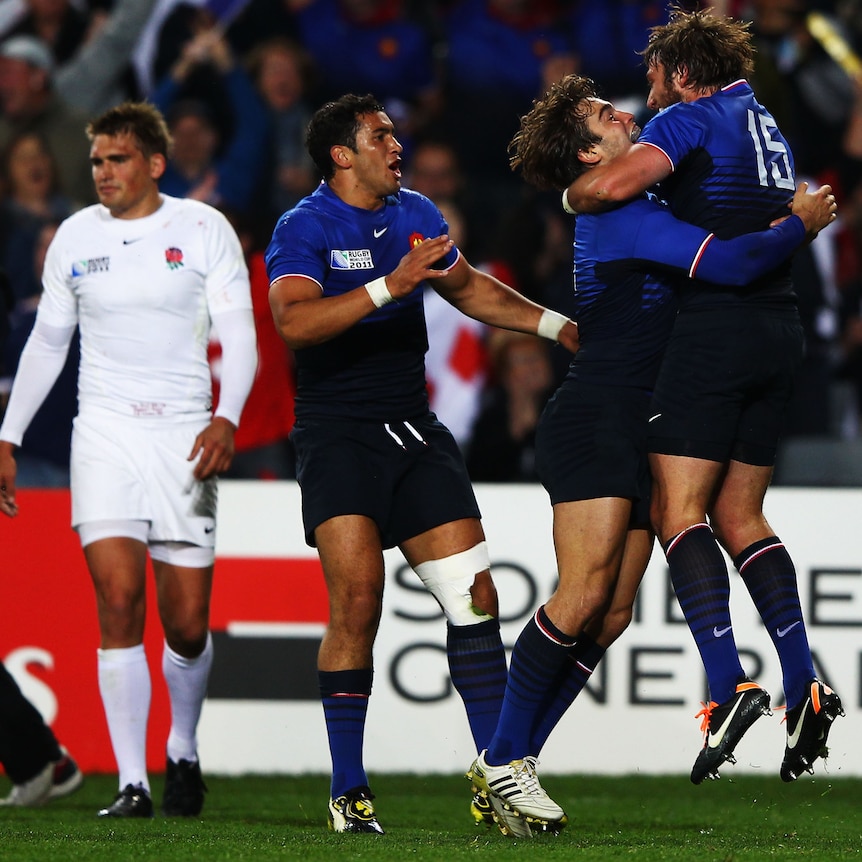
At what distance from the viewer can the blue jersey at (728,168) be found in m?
4.28

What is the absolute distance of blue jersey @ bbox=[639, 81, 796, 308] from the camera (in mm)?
4281

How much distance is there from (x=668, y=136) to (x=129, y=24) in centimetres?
617

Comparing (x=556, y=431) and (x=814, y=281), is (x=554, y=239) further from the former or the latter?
(x=556, y=431)

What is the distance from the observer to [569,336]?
16.0 ft

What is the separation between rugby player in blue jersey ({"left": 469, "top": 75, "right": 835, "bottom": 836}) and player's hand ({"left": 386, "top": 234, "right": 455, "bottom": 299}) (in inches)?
16.1

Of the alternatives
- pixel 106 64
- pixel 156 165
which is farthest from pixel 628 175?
pixel 106 64

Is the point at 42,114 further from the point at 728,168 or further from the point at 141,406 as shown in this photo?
the point at 728,168

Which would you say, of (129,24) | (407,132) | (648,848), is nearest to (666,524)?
(648,848)

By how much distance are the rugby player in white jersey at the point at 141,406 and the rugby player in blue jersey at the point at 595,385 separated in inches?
51.9

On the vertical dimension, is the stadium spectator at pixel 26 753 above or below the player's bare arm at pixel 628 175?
below

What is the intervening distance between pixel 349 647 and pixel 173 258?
158 cm

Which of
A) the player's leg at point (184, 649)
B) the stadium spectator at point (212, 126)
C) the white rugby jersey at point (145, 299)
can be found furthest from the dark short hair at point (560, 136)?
the stadium spectator at point (212, 126)

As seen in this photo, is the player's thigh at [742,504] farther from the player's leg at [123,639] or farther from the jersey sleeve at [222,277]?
the player's leg at [123,639]

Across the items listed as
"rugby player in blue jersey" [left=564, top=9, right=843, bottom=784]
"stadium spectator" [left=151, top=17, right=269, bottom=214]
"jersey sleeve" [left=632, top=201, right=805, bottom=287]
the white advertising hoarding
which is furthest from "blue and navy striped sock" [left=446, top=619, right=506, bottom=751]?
"stadium spectator" [left=151, top=17, right=269, bottom=214]
